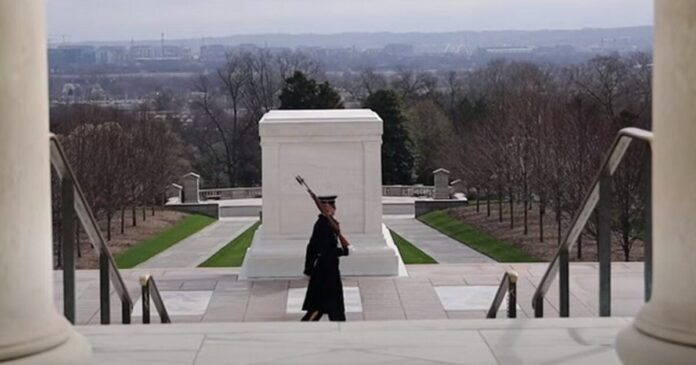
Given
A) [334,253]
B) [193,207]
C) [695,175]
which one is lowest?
[193,207]

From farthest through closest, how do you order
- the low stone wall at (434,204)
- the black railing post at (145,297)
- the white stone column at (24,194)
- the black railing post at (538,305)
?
the low stone wall at (434,204), the black railing post at (145,297), the black railing post at (538,305), the white stone column at (24,194)

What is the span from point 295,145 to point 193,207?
118ft

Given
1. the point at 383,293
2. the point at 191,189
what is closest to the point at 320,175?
the point at 383,293

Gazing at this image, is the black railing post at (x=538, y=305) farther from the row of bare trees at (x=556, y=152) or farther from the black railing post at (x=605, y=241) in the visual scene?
the row of bare trees at (x=556, y=152)

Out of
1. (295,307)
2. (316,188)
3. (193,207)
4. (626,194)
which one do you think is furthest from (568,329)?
(193,207)

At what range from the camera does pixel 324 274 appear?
10.7 meters

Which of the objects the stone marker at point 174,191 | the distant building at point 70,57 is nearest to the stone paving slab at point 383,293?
the stone marker at point 174,191

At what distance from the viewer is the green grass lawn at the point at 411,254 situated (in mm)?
25673

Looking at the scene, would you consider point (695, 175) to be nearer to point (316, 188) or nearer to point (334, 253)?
point (334, 253)

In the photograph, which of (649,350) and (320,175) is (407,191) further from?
(649,350)

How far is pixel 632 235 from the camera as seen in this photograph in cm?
2867

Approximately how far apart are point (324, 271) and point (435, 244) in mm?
22213

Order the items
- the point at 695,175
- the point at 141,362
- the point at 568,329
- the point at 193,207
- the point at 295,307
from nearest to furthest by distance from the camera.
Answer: the point at 695,175, the point at 141,362, the point at 568,329, the point at 295,307, the point at 193,207

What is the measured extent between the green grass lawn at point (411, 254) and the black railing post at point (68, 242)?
1724 centimetres
